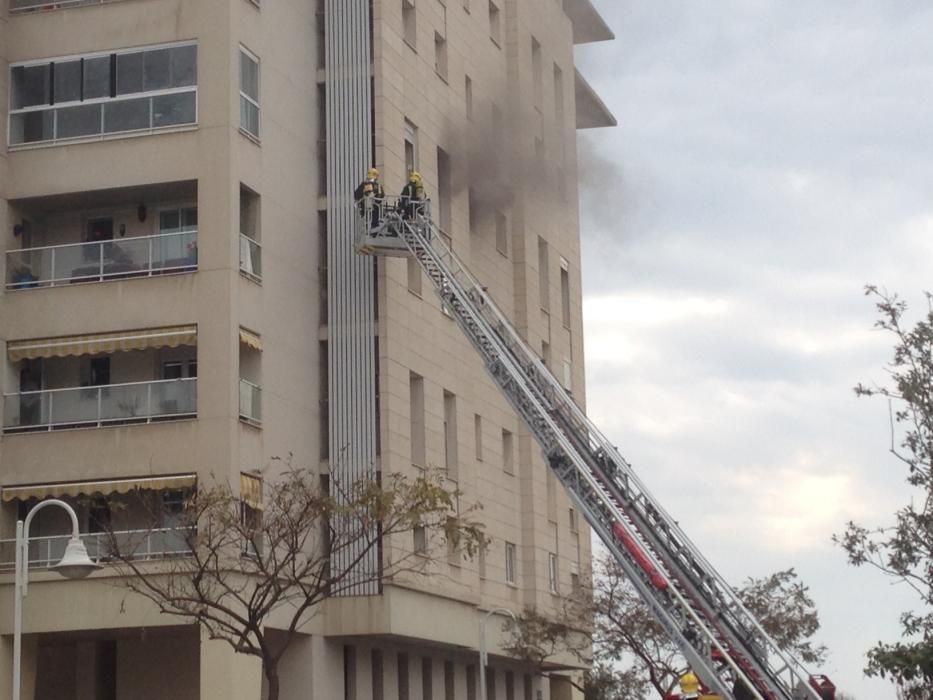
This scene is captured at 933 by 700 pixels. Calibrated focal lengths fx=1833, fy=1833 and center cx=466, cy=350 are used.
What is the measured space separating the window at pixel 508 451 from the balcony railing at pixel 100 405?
15.3 m

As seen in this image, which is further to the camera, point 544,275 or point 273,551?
point 544,275

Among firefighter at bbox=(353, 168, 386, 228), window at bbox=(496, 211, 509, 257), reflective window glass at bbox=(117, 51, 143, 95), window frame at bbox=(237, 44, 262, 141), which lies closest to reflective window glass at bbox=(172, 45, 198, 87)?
reflective window glass at bbox=(117, 51, 143, 95)

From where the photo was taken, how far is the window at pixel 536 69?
59.3m

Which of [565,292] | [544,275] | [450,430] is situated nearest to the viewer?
[450,430]

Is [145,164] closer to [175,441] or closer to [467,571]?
[175,441]

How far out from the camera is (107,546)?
38469 millimetres

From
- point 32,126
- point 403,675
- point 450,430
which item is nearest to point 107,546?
point 32,126

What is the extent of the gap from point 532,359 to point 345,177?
7.99 m

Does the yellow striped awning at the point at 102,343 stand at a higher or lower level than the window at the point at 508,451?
higher

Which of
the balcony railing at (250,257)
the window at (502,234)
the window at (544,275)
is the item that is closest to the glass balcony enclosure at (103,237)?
the balcony railing at (250,257)

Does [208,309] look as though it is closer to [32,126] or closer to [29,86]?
[32,126]

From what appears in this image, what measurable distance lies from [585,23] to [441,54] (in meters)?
16.7

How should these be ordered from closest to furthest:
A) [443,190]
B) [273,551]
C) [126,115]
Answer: [273,551]
[126,115]
[443,190]

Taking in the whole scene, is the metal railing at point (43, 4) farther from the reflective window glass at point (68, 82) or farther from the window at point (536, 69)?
the window at point (536, 69)
